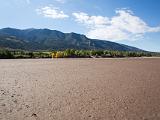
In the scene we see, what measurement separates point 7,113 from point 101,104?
4.24 meters

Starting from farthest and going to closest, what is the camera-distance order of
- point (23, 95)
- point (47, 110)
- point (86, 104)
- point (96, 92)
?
point (96, 92) → point (23, 95) → point (86, 104) → point (47, 110)

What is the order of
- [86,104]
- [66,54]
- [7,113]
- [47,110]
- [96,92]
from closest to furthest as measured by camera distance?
[7,113] → [47,110] → [86,104] → [96,92] → [66,54]

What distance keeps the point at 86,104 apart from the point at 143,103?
104 inches

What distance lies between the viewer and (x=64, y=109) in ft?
37.8

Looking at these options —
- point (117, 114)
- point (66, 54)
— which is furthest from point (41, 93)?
point (66, 54)

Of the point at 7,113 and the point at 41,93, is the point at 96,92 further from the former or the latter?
the point at 7,113

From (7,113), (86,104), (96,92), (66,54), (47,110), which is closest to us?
(7,113)

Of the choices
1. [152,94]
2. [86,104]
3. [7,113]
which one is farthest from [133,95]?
[7,113]

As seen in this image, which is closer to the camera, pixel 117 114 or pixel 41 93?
pixel 117 114

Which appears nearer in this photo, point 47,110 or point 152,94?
point 47,110

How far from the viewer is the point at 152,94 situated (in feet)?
49.5

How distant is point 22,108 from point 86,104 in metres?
2.88

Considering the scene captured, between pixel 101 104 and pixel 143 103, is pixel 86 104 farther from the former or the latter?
pixel 143 103

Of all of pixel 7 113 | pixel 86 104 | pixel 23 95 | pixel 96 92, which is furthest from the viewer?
pixel 96 92
